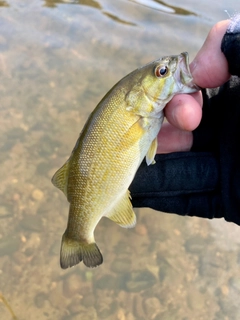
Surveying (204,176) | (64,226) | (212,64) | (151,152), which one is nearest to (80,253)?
(151,152)

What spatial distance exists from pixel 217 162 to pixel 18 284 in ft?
7.36

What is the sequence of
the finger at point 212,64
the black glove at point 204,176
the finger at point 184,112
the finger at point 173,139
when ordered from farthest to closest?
the finger at point 173,139 < the black glove at point 204,176 < the finger at point 212,64 < the finger at point 184,112

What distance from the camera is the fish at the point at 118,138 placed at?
221 cm

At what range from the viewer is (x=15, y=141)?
453cm

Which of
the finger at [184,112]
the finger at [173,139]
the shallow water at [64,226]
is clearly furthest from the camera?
the shallow water at [64,226]

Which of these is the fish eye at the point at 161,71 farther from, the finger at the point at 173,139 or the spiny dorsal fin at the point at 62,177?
the spiny dorsal fin at the point at 62,177

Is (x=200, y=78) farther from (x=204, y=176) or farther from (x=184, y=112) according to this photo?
(x=204, y=176)

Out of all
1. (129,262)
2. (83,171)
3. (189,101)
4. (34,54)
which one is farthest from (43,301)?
(34,54)

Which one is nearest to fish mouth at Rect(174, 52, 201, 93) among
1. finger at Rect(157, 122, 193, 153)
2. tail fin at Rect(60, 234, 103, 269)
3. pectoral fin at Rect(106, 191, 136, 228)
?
finger at Rect(157, 122, 193, 153)

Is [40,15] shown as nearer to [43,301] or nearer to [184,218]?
[184,218]

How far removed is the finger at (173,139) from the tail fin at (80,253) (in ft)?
2.81

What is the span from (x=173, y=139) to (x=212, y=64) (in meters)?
0.66

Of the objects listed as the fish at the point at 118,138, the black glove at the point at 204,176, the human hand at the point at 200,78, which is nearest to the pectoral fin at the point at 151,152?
the fish at the point at 118,138

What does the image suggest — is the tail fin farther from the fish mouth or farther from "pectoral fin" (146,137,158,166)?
the fish mouth
